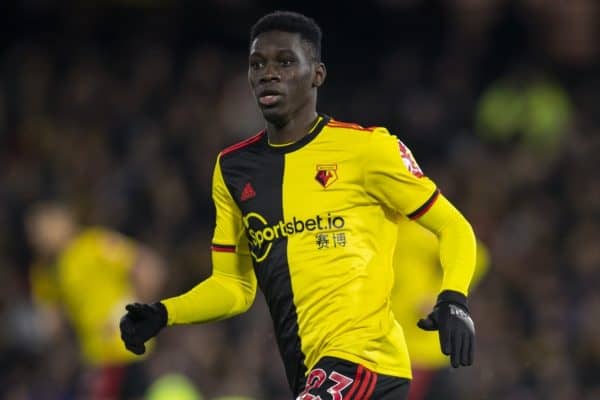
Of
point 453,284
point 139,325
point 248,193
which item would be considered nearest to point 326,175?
point 248,193

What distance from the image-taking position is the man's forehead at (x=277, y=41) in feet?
16.2

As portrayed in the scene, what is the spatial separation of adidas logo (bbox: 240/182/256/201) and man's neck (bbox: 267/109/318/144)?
0.19 m

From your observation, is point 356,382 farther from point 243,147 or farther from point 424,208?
point 243,147

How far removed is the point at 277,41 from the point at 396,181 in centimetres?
66

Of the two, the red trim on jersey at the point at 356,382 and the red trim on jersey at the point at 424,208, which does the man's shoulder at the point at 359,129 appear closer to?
the red trim on jersey at the point at 424,208

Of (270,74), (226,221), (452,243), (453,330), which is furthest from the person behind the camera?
(226,221)

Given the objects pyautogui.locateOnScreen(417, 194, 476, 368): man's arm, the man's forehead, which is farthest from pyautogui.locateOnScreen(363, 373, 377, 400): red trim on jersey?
the man's forehead

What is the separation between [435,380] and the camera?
8148 mm

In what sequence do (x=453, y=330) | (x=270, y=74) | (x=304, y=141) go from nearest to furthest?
(x=453, y=330)
(x=270, y=74)
(x=304, y=141)

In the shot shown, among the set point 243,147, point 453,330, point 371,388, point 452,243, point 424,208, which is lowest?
point 371,388

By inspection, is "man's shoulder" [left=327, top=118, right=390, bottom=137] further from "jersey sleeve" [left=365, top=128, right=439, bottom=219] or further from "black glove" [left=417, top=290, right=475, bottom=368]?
"black glove" [left=417, top=290, right=475, bottom=368]

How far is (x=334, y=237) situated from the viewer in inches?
191

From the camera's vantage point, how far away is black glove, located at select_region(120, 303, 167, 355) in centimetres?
494

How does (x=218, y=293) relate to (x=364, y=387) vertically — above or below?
above
